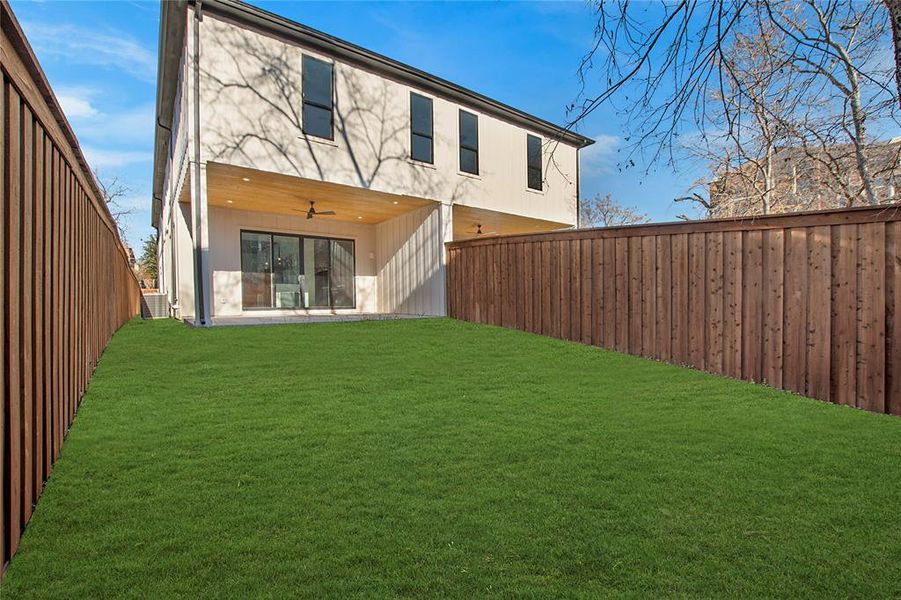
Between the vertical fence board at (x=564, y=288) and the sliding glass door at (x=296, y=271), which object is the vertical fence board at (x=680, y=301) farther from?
the sliding glass door at (x=296, y=271)

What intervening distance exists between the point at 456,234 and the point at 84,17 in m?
10.3

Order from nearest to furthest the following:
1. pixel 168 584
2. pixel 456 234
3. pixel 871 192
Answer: pixel 168 584, pixel 871 192, pixel 456 234

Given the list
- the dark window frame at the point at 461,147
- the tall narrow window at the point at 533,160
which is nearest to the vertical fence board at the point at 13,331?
the dark window frame at the point at 461,147

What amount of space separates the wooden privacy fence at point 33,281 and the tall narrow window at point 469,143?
9.16m

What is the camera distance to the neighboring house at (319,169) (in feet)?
26.7

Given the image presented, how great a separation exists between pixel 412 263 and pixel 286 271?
129 inches

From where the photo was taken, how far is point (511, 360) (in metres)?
6.30

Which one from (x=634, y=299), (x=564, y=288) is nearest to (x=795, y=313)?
(x=634, y=299)

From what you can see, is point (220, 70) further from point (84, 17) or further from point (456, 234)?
point (456, 234)

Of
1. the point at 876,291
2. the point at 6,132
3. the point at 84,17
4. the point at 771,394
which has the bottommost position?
the point at 771,394

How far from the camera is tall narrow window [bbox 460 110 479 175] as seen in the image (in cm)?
1187

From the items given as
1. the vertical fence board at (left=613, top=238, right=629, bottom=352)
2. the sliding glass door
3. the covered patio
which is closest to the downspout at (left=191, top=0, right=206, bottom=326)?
the covered patio

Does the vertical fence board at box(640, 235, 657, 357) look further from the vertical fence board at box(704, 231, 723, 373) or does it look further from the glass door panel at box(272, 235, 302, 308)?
the glass door panel at box(272, 235, 302, 308)

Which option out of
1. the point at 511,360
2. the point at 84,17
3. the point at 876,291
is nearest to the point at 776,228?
the point at 876,291
